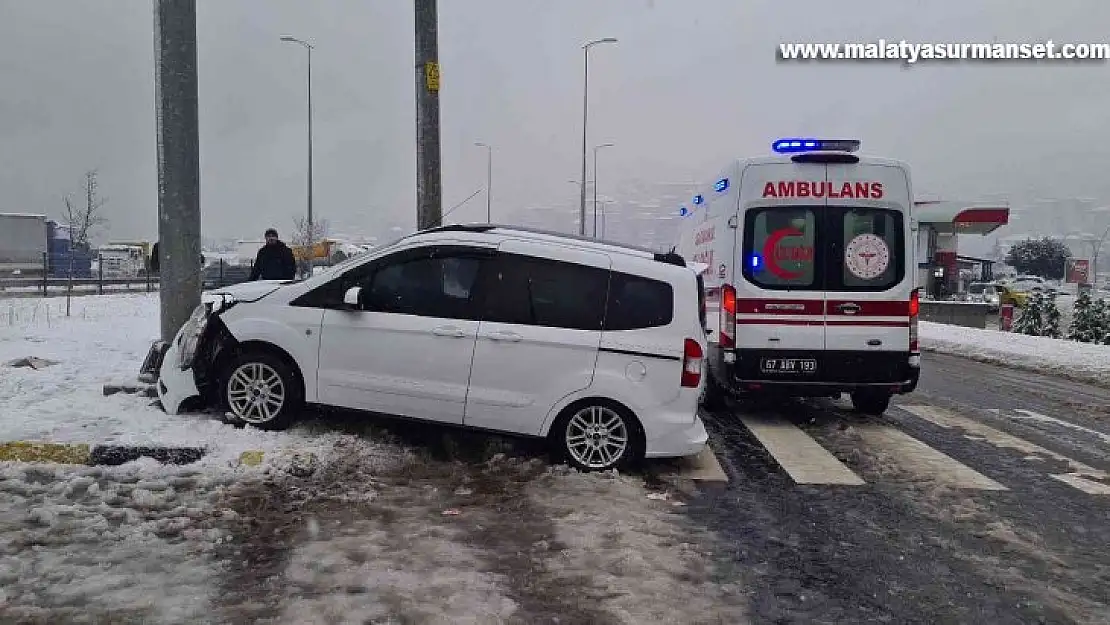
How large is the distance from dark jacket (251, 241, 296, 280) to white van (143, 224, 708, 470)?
17.4ft

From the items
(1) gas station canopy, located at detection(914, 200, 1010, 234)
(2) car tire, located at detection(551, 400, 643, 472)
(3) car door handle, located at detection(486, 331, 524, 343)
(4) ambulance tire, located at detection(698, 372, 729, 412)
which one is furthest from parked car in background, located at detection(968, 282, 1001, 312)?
(3) car door handle, located at detection(486, 331, 524, 343)

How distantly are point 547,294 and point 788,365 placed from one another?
3.09m

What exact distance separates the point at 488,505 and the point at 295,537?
1.29 metres

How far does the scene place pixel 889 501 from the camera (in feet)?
19.2

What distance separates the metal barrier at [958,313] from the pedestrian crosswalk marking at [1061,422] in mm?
24266

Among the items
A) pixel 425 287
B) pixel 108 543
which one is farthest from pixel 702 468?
pixel 108 543

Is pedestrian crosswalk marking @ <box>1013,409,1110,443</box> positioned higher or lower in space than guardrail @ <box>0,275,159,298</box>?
lower

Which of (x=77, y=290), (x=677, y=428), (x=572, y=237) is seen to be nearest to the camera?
(x=677, y=428)

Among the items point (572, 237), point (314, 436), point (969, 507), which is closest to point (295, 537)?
point (314, 436)

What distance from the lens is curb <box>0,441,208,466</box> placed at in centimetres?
588

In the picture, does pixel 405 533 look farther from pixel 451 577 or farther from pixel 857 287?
pixel 857 287

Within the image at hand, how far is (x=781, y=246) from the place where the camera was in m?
8.27

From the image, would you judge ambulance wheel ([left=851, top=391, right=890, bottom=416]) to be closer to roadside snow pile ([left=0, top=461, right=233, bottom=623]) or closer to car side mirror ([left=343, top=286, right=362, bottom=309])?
car side mirror ([left=343, top=286, right=362, bottom=309])

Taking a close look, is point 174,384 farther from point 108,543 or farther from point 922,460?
point 922,460
